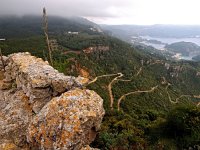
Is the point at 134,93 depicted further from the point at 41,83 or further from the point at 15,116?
the point at 15,116

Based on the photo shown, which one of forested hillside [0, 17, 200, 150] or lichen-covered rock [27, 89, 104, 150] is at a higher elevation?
lichen-covered rock [27, 89, 104, 150]

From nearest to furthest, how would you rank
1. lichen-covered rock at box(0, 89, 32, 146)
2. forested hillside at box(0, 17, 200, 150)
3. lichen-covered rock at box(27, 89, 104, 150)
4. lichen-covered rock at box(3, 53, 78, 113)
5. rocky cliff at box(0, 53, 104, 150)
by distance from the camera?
lichen-covered rock at box(27, 89, 104, 150) → rocky cliff at box(0, 53, 104, 150) → forested hillside at box(0, 17, 200, 150) → lichen-covered rock at box(0, 89, 32, 146) → lichen-covered rock at box(3, 53, 78, 113)

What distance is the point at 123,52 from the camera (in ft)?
482

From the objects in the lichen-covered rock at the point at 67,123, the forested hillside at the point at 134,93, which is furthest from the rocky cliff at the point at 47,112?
the forested hillside at the point at 134,93

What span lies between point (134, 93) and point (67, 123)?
77.4 meters

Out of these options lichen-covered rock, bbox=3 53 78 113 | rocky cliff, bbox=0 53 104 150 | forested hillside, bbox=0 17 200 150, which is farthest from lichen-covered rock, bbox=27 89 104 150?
lichen-covered rock, bbox=3 53 78 113

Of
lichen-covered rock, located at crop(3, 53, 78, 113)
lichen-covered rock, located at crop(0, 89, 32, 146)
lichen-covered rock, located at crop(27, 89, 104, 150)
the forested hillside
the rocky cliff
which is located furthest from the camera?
lichen-covered rock, located at crop(3, 53, 78, 113)

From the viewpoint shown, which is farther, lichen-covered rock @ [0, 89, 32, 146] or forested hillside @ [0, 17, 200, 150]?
lichen-covered rock @ [0, 89, 32, 146]

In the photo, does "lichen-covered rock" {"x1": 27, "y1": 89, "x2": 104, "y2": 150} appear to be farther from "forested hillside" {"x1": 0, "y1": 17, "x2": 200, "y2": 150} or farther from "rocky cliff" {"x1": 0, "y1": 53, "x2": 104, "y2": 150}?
"forested hillside" {"x1": 0, "y1": 17, "x2": 200, "y2": 150}

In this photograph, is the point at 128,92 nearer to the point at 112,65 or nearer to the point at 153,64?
the point at 112,65

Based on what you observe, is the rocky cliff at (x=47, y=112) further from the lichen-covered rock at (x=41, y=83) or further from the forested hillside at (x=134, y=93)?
the forested hillside at (x=134, y=93)

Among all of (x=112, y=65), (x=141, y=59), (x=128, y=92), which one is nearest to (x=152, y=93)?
(x=128, y=92)

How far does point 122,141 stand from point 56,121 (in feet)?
A: 12.1

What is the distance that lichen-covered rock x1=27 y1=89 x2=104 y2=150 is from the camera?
39.1ft
